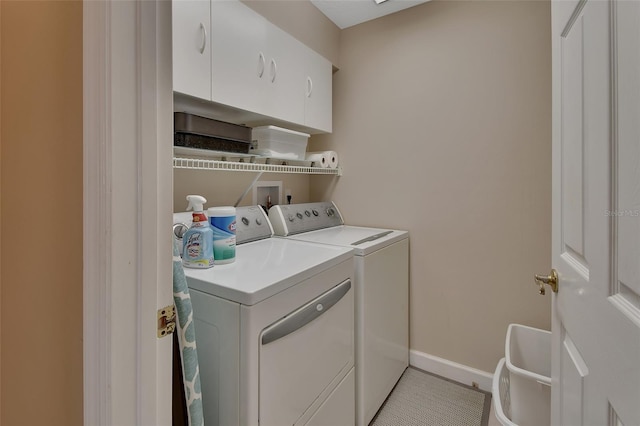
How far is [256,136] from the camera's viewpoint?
69.7 inches

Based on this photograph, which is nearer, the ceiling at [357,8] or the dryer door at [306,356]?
the dryer door at [306,356]

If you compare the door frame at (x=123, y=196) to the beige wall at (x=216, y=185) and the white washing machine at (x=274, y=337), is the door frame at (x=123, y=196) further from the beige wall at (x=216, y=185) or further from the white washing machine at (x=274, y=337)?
the beige wall at (x=216, y=185)

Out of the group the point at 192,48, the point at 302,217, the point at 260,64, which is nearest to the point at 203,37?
the point at 192,48

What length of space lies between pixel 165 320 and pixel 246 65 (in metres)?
1.33

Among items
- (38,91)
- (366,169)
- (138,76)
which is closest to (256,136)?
(366,169)

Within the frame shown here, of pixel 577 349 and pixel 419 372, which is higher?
pixel 577 349

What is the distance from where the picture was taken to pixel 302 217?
207 cm

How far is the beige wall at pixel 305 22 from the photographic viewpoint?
1.77m

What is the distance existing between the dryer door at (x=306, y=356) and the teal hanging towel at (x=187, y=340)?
0.63ft

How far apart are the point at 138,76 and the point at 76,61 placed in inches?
6.8

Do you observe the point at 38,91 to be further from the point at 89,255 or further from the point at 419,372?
the point at 419,372

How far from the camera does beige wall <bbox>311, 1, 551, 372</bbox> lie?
5.76 ft

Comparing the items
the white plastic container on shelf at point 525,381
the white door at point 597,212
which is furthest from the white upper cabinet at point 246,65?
the white plastic container on shelf at point 525,381

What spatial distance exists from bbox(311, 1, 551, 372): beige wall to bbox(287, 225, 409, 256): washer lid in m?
0.17
